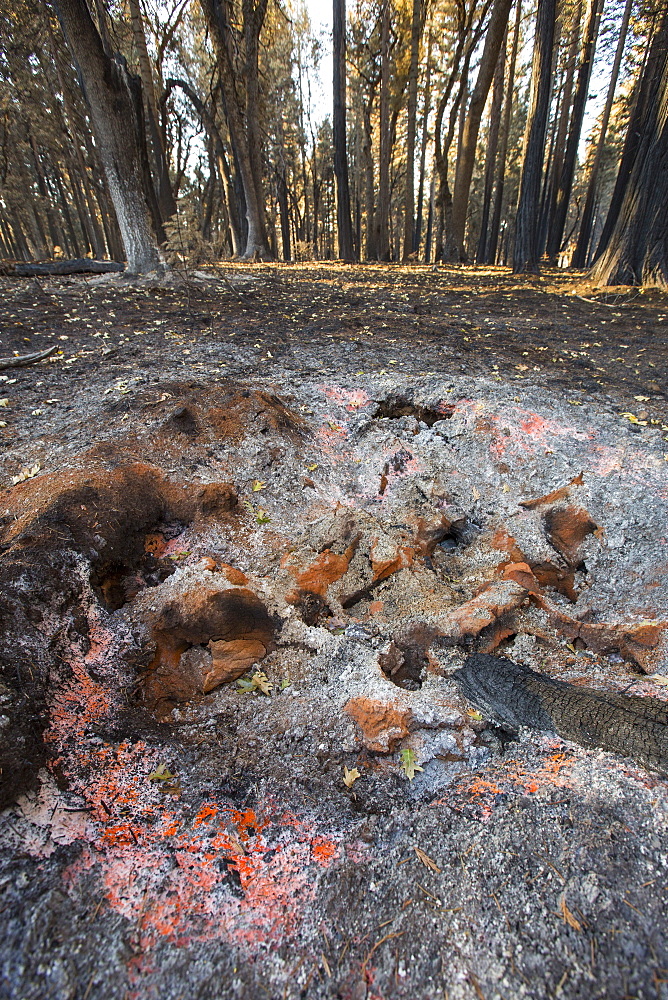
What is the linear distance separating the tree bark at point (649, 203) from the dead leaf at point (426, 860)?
9.51m

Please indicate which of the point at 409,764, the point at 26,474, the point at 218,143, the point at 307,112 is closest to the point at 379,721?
the point at 409,764

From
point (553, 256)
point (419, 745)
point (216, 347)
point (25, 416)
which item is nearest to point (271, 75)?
point (553, 256)

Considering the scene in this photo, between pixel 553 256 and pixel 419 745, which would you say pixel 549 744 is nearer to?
pixel 419 745

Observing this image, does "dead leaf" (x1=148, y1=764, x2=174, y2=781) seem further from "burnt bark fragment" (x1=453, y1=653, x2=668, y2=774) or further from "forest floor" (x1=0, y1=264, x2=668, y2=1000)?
"burnt bark fragment" (x1=453, y1=653, x2=668, y2=774)

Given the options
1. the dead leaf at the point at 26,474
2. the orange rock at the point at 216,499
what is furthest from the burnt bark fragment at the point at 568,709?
the dead leaf at the point at 26,474

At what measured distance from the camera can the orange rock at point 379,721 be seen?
208cm

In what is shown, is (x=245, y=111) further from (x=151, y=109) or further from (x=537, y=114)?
(x=537, y=114)

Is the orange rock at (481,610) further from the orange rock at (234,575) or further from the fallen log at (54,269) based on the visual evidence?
the fallen log at (54,269)

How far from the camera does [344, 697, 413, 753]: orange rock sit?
2.08 m

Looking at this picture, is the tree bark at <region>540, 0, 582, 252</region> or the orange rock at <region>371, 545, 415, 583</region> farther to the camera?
the tree bark at <region>540, 0, 582, 252</region>

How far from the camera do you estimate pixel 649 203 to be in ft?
25.4

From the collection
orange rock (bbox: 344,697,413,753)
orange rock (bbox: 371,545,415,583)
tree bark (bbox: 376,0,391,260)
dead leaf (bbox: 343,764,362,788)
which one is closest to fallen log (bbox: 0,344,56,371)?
orange rock (bbox: 371,545,415,583)

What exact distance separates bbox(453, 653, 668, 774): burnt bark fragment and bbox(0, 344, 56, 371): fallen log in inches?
195

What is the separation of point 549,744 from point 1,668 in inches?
88.8
